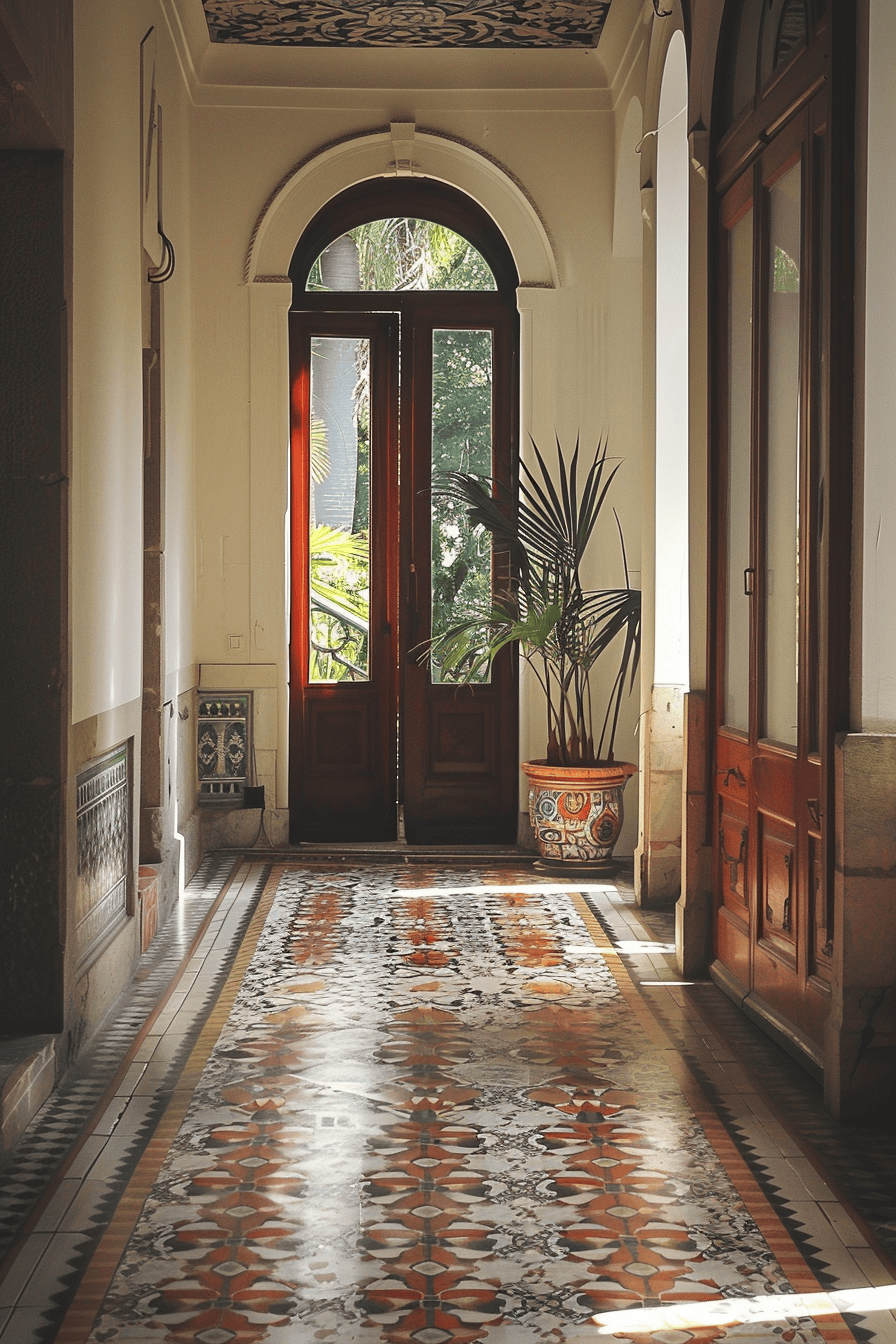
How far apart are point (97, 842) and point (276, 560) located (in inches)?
134

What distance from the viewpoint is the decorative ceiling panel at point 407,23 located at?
6.78 m

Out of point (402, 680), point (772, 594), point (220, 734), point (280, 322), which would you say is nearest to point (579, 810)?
point (402, 680)

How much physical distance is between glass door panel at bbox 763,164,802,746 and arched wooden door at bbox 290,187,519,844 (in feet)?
11.7

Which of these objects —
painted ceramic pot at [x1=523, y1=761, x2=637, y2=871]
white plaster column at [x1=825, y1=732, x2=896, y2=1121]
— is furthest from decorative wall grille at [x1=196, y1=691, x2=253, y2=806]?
white plaster column at [x1=825, y1=732, x2=896, y2=1121]

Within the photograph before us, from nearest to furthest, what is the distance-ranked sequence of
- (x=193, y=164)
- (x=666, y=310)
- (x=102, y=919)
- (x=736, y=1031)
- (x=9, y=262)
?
(x=9, y=262), (x=736, y=1031), (x=102, y=919), (x=666, y=310), (x=193, y=164)

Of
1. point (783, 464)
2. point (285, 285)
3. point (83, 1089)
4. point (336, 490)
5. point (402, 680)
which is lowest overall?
point (83, 1089)

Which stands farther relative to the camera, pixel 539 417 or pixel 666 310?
pixel 539 417

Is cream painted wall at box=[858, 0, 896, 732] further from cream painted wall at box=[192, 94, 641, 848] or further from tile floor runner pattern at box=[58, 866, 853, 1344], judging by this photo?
cream painted wall at box=[192, 94, 641, 848]

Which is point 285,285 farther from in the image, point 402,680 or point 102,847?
point 102,847

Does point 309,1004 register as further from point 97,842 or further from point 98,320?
point 98,320

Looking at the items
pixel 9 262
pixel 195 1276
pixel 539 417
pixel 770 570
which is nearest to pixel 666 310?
pixel 539 417

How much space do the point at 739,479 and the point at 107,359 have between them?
2.17 m

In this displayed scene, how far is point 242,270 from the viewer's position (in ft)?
24.7

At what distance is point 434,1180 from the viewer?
305 cm
